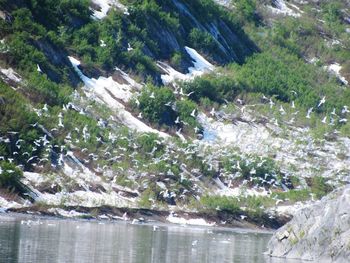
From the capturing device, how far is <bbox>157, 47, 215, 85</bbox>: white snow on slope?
444 feet

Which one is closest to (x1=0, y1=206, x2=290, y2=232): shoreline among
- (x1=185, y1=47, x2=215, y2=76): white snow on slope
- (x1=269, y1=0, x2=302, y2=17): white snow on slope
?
(x1=185, y1=47, x2=215, y2=76): white snow on slope

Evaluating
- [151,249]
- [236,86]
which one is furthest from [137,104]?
[151,249]

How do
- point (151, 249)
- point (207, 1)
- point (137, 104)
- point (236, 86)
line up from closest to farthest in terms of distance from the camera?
point (151, 249) → point (137, 104) → point (236, 86) → point (207, 1)

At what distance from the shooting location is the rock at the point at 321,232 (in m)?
62.7

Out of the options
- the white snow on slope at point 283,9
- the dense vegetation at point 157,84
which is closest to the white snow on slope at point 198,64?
the dense vegetation at point 157,84

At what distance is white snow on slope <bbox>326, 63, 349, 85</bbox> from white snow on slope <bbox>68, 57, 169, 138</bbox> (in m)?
38.8

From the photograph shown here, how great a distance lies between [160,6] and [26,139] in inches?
2028

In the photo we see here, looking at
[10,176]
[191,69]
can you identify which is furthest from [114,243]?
[191,69]

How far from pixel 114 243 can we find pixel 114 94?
5636 centimetres

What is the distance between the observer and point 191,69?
14100 centimetres

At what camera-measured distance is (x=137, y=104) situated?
394 ft

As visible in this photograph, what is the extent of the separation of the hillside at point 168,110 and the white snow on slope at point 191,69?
0.16 metres

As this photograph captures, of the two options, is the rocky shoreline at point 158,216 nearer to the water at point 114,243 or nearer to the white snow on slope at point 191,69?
the water at point 114,243

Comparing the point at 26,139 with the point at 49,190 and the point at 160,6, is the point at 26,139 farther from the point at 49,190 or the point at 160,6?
the point at 160,6
